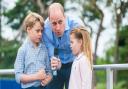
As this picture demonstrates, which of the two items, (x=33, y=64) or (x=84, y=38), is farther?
(x=33, y=64)

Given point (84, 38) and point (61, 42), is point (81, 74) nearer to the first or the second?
point (84, 38)

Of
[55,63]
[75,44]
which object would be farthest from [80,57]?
[55,63]

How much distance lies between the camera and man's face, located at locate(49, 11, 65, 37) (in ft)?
13.1

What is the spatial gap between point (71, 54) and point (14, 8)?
26.2 metres

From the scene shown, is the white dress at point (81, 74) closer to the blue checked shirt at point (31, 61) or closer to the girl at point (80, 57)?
the girl at point (80, 57)

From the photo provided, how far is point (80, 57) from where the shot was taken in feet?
12.8

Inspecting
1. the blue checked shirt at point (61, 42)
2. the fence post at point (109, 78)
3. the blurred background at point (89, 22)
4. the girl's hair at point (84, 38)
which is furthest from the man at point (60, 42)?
A: the blurred background at point (89, 22)

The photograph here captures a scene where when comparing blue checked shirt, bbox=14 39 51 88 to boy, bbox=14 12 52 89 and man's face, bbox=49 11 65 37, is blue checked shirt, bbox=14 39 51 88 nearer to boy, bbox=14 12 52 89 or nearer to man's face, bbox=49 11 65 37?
boy, bbox=14 12 52 89

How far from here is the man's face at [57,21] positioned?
13.1ft

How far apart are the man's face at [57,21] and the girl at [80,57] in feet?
0.50

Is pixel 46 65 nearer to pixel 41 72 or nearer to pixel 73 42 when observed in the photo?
pixel 41 72

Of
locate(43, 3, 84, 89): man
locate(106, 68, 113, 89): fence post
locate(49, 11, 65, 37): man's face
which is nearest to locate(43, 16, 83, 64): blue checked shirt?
locate(43, 3, 84, 89): man

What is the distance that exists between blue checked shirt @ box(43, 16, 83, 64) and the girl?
→ 24cm

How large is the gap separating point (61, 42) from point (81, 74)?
0.47 m
